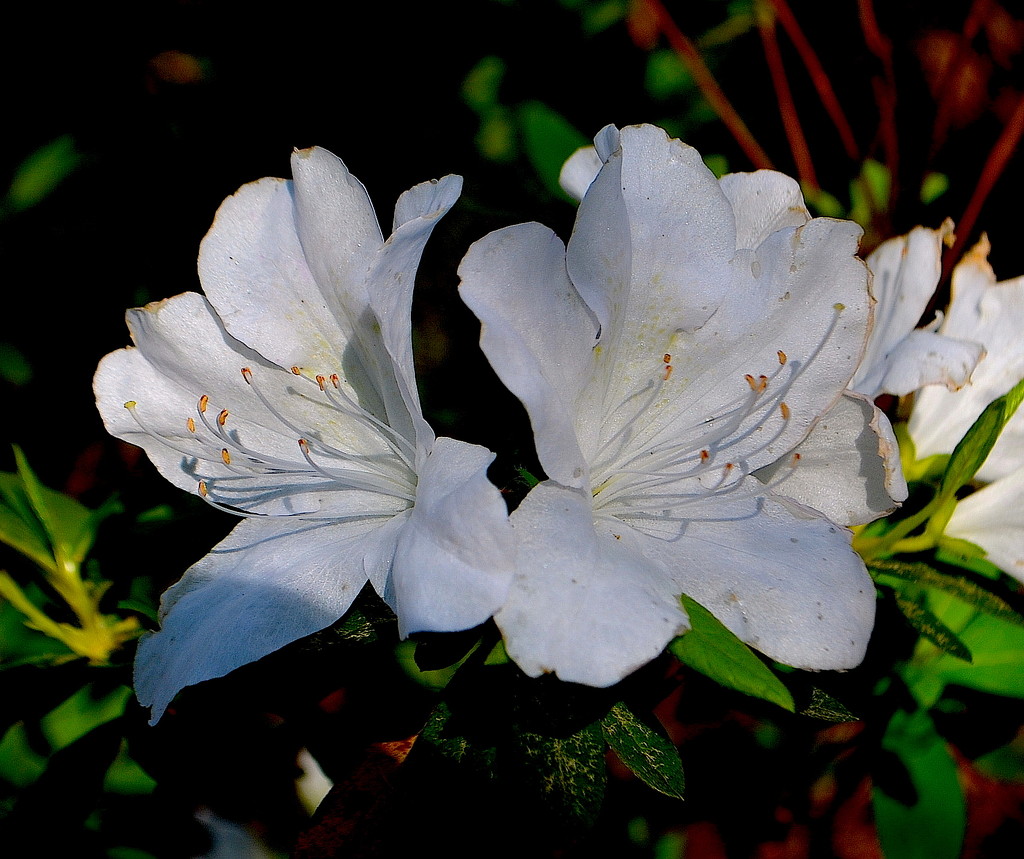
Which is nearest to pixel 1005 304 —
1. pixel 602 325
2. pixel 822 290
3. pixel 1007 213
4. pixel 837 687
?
pixel 822 290

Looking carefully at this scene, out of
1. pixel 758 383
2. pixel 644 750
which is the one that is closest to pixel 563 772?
pixel 644 750

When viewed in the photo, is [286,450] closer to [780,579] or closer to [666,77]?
[780,579]

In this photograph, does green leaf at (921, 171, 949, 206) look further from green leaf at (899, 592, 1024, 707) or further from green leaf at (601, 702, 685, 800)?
green leaf at (601, 702, 685, 800)

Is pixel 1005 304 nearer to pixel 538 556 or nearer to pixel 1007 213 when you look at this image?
pixel 538 556

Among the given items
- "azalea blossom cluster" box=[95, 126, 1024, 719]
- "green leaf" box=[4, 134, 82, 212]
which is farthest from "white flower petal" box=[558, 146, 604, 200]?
"green leaf" box=[4, 134, 82, 212]

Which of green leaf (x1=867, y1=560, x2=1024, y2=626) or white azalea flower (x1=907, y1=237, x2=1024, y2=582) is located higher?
green leaf (x1=867, y1=560, x2=1024, y2=626)
